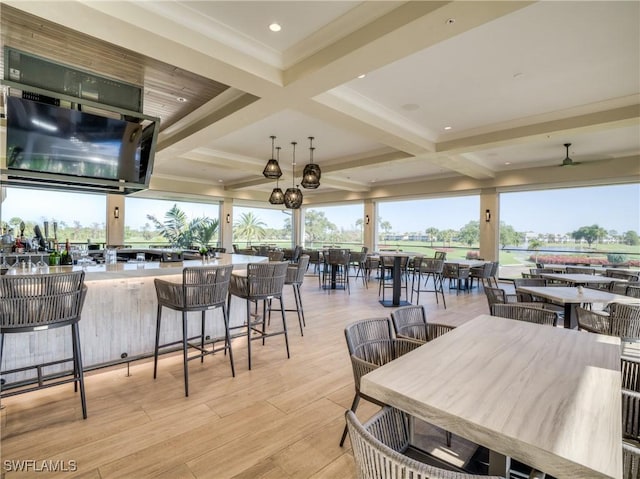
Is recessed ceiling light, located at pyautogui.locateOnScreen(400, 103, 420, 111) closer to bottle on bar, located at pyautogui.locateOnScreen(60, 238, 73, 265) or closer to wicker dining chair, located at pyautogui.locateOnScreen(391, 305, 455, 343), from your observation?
wicker dining chair, located at pyautogui.locateOnScreen(391, 305, 455, 343)

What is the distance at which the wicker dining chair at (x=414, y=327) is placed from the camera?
2.32 metres

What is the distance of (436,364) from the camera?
4.94ft

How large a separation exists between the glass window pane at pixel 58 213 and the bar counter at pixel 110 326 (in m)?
6.71

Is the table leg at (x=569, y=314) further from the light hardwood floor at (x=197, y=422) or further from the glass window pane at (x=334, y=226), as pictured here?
the glass window pane at (x=334, y=226)

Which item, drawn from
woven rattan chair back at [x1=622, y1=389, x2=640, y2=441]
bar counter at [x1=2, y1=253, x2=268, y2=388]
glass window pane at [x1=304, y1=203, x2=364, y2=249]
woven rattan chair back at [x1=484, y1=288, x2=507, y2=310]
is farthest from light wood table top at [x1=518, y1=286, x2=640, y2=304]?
glass window pane at [x1=304, y1=203, x2=364, y2=249]

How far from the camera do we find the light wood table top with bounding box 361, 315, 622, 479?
938 millimetres

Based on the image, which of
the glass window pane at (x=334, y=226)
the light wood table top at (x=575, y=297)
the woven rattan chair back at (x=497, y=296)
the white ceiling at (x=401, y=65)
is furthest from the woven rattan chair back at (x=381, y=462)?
the glass window pane at (x=334, y=226)

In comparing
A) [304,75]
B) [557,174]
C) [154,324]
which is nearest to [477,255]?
[557,174]

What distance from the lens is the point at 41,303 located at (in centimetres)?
219

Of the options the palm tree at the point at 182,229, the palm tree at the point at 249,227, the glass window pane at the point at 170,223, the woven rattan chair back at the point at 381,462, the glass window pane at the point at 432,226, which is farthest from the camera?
the palm tree at the point at 249,227

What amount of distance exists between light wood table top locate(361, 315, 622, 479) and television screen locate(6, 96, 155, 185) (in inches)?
148

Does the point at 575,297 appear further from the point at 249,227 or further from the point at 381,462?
the point at 249,227

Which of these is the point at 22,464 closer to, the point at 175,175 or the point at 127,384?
the point at 127,384

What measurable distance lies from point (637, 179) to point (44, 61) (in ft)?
34.1
